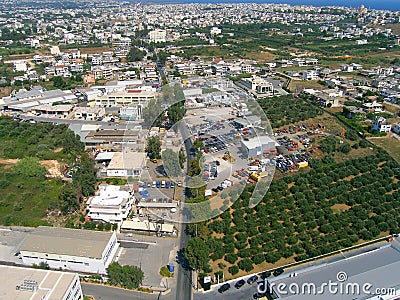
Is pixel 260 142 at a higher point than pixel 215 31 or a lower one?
higher

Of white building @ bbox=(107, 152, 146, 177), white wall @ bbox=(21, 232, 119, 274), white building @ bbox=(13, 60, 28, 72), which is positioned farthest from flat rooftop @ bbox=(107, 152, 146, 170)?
white building @ bbox=(13, 60, 28, 72)

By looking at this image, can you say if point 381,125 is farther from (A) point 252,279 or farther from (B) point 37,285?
(B) point 37,285

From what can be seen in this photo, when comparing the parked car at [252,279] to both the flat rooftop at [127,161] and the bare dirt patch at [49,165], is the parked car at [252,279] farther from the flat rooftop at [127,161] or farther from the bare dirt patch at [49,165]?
the bare dirt patch at [49,165]

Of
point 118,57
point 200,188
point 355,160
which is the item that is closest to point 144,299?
point 200,188

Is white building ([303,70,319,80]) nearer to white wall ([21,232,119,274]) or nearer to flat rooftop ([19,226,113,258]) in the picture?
flat rooftop ([19,226,113,258])

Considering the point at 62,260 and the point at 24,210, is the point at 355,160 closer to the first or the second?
the point at 62,260
